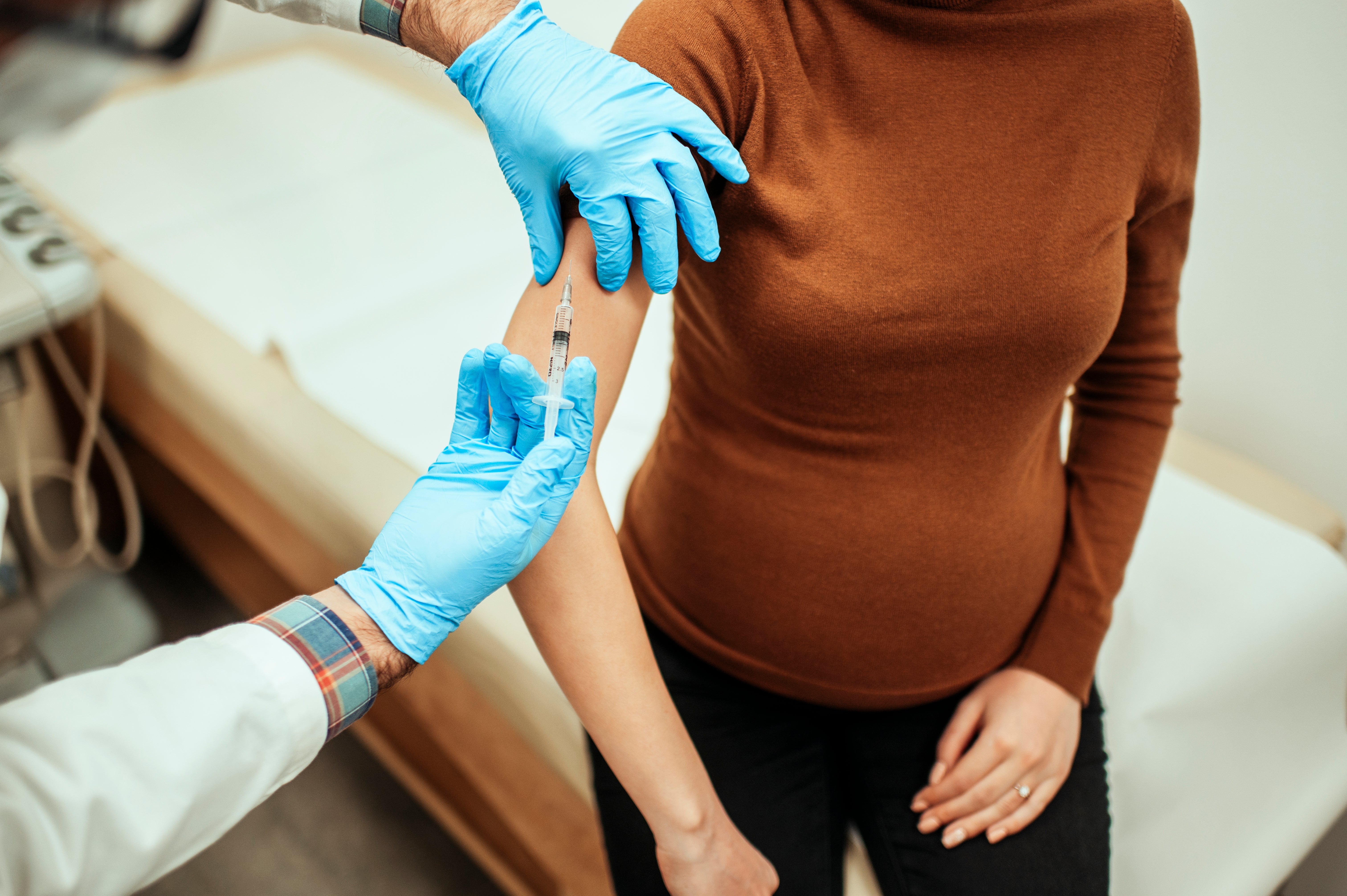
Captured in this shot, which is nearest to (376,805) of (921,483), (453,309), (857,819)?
(453,309)

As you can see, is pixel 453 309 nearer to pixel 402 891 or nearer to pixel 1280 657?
pixel 402 891

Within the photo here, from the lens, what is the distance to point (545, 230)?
28.3 inches

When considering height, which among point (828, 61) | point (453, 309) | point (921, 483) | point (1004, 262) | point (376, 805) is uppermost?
point (828, 61)

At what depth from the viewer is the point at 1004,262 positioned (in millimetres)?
734

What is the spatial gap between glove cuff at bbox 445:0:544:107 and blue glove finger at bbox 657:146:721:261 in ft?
0.67

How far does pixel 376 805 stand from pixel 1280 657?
5.00 ft

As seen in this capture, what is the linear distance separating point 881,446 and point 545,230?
36cm

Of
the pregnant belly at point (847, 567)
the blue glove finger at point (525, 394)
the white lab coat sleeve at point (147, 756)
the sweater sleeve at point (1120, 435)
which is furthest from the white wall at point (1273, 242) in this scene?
the white lab coat sleeve at point (147, 756)

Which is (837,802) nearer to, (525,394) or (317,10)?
(525,394)

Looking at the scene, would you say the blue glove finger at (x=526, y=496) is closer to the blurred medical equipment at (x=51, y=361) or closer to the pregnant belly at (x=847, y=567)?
the pregnant belly at (x=847, y=567)

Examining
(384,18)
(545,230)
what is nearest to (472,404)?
(545,230)

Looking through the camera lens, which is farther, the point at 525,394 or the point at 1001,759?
the point at 1001,759

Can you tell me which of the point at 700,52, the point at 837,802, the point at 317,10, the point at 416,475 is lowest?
the point at 416,475

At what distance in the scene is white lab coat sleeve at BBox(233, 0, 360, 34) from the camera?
2.97 feet
